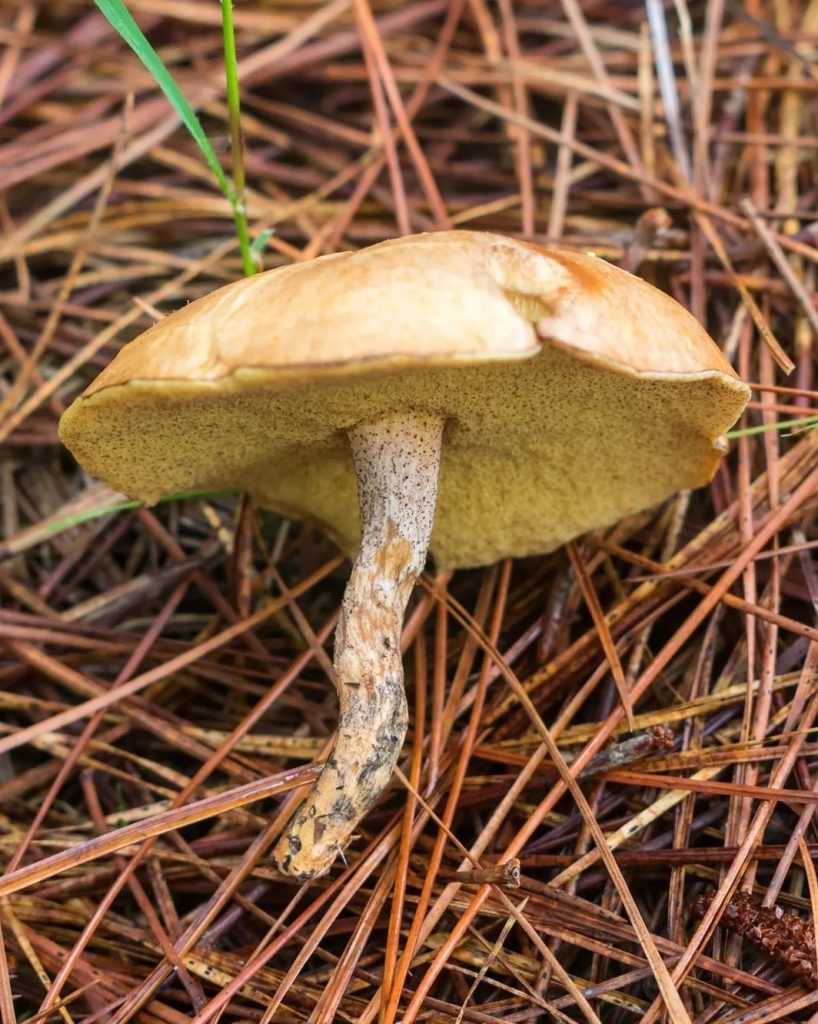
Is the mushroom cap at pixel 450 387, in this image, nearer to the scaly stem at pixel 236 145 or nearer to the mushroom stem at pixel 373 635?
the mushroom stem at pixel 373 635

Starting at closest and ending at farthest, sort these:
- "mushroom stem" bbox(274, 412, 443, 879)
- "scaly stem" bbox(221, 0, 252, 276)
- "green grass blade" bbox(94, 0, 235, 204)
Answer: "mushroom stem" bbox(274, 412, 443, 879), "green grass blade" bbox(94, 0, 235, 204), "scaly stem" bbox(221, 0, 252, 276)

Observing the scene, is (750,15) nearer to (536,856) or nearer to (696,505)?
(696,505)

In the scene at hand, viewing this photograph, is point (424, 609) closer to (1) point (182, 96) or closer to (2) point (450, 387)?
(2) point (450, 387)

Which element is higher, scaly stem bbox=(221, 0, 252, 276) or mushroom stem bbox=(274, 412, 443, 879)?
scaly stem bbox=(221, 0, 252, 276)

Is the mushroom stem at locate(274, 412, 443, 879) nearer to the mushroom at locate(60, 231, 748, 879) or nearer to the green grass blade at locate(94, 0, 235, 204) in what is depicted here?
the mushroom at locate(60, 231, 748, 879)

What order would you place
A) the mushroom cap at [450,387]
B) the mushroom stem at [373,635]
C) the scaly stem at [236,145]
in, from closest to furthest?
the mushroom cap at [450,387], the mushroom stem at [373,635], the scaly stem at [236,145]

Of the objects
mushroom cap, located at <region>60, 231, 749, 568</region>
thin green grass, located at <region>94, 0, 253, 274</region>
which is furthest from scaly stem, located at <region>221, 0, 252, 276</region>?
mushroom cap, located at <region>60, 231, 749, 568</region>

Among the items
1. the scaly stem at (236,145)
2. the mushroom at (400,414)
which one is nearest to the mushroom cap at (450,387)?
the mushroom at (400,414)
